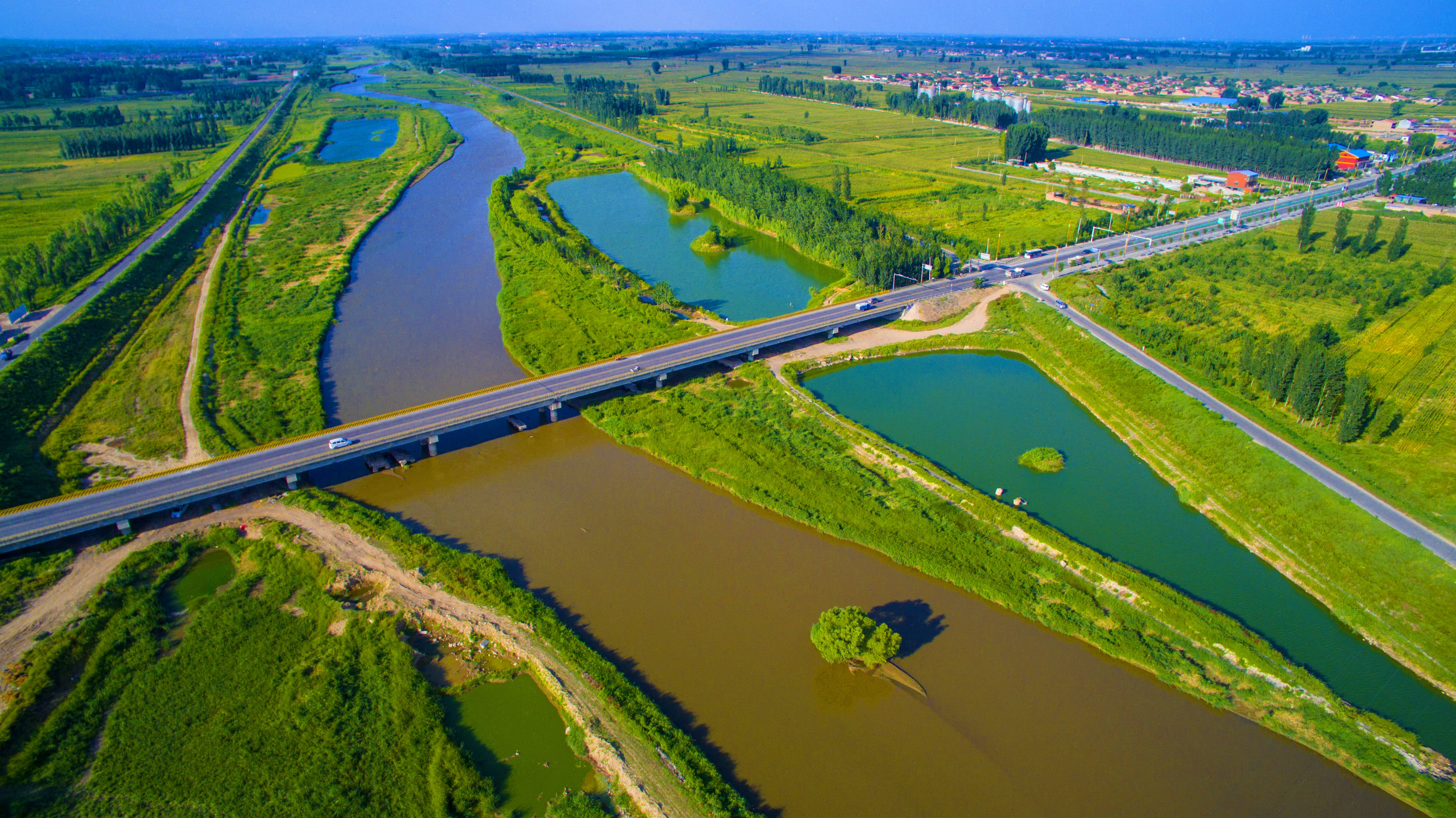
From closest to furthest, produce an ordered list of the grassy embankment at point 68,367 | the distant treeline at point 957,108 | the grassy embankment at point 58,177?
the grassy embankment at point 68,367
the grassy embankment at point 58,177
the distant treeline at point 957,108

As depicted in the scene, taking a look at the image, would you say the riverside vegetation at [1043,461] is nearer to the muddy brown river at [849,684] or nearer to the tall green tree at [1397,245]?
the muddy brown river at [849,684]

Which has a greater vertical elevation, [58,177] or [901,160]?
[901,160]

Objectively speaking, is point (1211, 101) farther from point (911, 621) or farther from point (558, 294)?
point (911, 621)

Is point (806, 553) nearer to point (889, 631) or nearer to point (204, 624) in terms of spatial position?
point (889, 631)

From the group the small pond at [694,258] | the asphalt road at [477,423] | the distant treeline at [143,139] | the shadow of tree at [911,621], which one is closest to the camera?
the shadow of tree at [911,621]

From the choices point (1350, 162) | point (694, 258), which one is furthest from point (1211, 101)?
point (694, 258)

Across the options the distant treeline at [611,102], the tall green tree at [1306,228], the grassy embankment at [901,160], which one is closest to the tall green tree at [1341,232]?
the tall green tree at [1306,228]

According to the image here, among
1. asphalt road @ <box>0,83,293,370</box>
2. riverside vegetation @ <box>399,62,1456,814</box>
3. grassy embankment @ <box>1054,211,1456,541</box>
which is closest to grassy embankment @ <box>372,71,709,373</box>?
riverside vegetation @ <box>399,62,1456,814</box>
